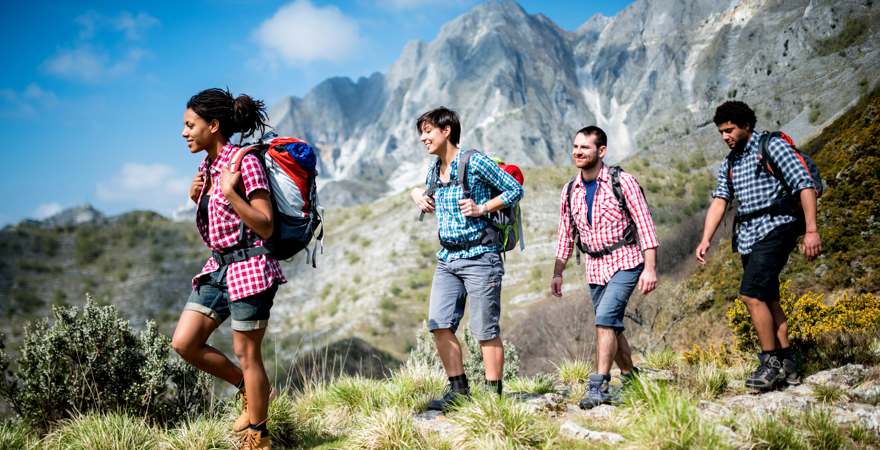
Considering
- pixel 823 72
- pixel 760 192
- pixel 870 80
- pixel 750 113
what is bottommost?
pixel 760 192

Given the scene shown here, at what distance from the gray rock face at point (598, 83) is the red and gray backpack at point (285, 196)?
86.5ft

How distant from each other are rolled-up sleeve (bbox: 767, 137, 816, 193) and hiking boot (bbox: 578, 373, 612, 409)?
1.94 m

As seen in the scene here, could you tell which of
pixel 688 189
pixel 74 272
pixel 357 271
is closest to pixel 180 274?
pixel 74 272

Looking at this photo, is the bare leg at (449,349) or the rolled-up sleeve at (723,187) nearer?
Answer: the bare leg at (449,349)

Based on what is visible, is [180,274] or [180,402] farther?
[180,274]

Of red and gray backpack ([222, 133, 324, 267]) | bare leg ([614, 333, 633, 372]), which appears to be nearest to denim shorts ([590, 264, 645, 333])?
bare leg ([614, 333, 633, 372])

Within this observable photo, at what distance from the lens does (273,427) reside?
12.7 feet

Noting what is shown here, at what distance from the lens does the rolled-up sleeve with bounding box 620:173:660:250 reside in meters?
3.96

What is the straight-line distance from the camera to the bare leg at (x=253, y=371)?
10.4ft

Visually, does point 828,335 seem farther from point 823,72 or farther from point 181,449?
point 823,72

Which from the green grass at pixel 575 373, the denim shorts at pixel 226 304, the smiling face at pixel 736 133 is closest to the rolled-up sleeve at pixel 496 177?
the denim shorts at pixel 226 304

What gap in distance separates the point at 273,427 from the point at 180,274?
1429 inches

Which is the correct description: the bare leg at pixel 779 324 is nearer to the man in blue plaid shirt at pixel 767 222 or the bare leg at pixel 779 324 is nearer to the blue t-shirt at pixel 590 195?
the man in blue plaid shirt at pixel 767 222

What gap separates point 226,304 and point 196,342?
271mm
